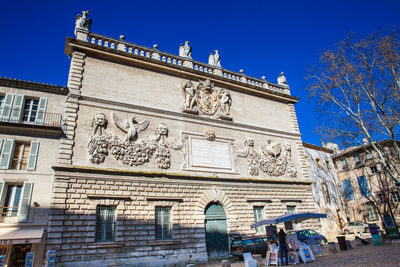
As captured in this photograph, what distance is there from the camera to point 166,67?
711 inches

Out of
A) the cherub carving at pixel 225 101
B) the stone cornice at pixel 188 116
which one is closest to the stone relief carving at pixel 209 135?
the stone cornice at pixel 188 116

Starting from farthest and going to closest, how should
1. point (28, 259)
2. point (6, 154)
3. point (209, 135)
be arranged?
point (209, 135) < point (6, 154) < point (28, 259)

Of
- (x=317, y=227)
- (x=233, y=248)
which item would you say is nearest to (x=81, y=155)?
(x=233, y=248)

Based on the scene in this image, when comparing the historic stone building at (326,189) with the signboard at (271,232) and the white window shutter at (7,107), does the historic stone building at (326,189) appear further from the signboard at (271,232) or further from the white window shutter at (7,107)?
the white window shutter at (7,107)

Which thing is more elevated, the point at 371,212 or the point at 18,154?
the point at 18,154

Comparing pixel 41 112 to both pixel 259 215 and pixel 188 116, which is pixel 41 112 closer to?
pixel 188 116

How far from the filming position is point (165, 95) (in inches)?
692

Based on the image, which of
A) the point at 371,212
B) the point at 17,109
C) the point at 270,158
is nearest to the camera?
the point at 17,109

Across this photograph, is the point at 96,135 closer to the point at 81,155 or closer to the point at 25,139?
the point at 81,155

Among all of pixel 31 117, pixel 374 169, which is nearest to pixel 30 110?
pixel 31 117

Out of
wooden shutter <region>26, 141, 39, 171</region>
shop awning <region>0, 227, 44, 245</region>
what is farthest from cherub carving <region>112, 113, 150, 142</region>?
shop awning <region>0, 227, 44, 245</region>

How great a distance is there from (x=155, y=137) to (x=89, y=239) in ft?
20.0

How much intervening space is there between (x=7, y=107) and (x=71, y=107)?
270cm

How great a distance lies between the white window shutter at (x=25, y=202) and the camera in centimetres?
1160
